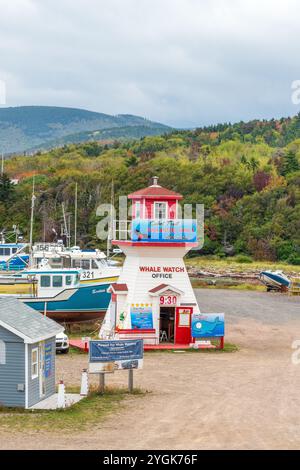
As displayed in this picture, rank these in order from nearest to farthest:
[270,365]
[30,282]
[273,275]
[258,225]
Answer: [270,365] → [30,282] → [273,275] → [258,225]

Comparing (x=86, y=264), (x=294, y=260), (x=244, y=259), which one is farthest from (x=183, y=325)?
(x=294, y=260)

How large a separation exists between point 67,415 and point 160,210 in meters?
13.2

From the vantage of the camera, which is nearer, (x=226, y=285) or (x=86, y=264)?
(x=86, y=264)

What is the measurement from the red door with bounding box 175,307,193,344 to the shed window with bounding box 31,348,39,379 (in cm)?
1104

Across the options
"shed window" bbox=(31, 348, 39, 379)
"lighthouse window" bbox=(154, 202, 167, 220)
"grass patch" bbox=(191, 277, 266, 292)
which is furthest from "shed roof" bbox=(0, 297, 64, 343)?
"grass patch" bbox=(191, 277, 266, 292)

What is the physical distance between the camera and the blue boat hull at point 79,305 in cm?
3669

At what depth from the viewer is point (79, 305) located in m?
37.4

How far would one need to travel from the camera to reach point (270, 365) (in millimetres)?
27906

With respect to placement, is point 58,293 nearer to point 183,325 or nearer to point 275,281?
point 183,325

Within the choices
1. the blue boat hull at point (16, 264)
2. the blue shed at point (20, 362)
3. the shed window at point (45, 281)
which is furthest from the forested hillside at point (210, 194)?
the blue shed at point (20, 362)

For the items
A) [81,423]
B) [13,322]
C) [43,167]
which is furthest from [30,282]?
[43,167]

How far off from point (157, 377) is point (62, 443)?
875cm

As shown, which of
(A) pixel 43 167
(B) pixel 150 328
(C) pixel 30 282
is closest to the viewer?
(B) pixel 150 328

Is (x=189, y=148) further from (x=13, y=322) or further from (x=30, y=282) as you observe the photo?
(x=13, y=322)
